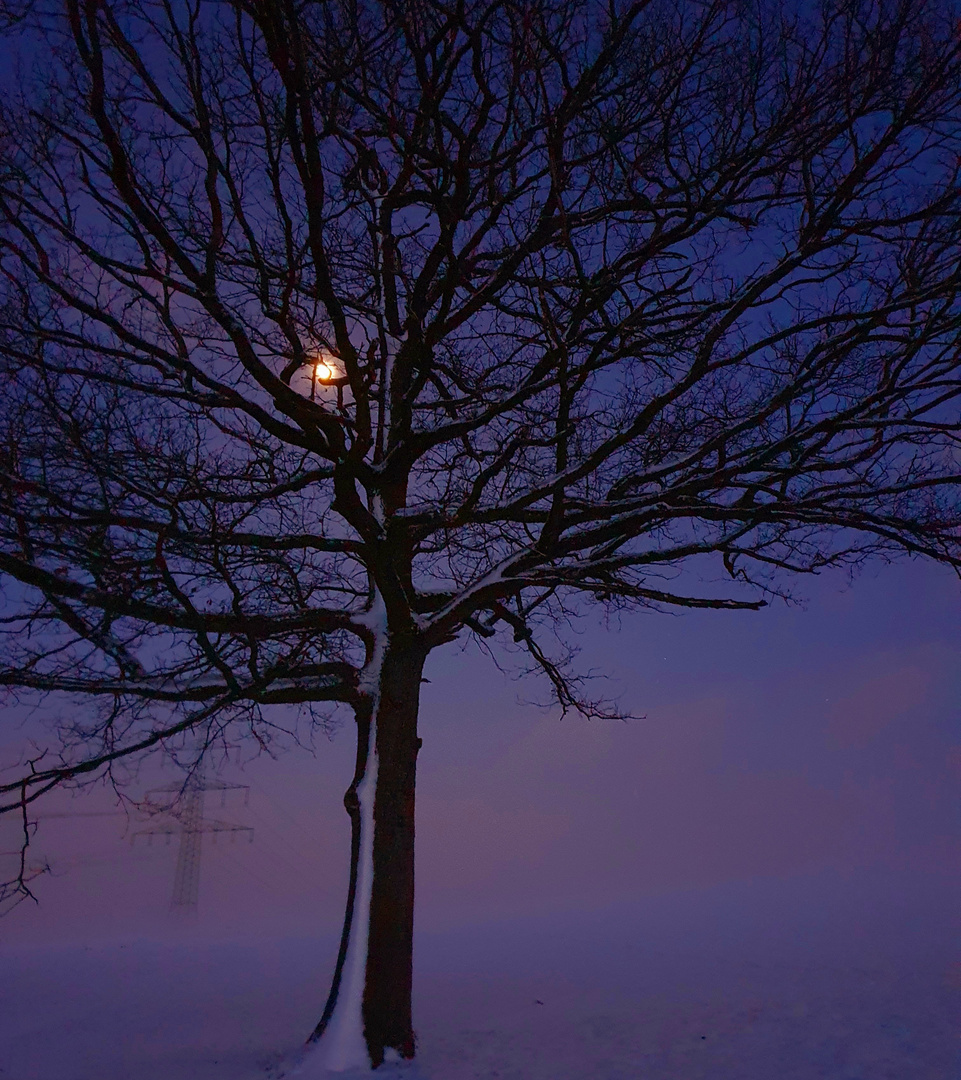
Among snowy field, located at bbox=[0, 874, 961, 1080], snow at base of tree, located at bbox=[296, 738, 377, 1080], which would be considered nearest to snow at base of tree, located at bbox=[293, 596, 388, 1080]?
snow at base of tree, located at bbox=[296, 738, 377, 1080]

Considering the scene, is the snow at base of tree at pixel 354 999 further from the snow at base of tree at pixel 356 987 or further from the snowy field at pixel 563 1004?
the snowy field at pixel 563 1004

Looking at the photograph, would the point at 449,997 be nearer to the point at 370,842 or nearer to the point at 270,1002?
the point at 270,1002

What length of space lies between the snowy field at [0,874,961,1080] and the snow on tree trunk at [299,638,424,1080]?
1.39ft

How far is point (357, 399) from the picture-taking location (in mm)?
6688

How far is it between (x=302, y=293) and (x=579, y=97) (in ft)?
10.3

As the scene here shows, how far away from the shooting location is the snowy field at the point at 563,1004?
5.96 m

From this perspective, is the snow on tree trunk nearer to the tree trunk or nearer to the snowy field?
the tree trunk

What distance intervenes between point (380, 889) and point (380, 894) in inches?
1.4

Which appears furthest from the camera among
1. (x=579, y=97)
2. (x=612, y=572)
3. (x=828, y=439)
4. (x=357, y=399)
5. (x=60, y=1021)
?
(x=60, y=1021)

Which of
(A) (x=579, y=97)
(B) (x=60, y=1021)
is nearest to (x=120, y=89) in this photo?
(A) (x=579, y=97)

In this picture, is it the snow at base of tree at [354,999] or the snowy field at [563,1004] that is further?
the snowy field at [563,1004]

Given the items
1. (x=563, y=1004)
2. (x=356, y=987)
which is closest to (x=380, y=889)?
(x=356, y=987)

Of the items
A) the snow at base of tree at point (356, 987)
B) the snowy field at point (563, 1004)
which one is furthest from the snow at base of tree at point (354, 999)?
the snowy field at point (563, 1004)

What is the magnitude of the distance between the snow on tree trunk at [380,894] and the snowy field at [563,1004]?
0.42 meters
